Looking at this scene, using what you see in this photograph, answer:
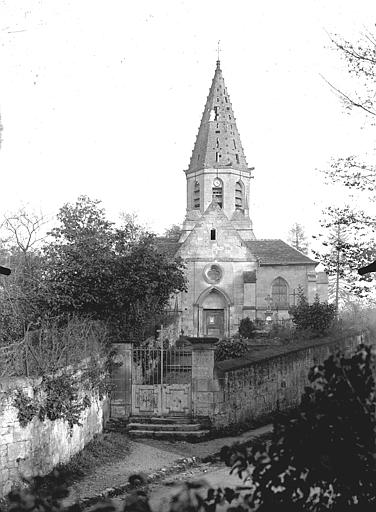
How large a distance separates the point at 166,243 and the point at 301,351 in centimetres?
3113

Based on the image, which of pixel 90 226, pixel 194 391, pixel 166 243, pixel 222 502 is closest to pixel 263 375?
pixel 194 391

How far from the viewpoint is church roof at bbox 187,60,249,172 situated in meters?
57.2

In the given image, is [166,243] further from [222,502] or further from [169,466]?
[222,502]

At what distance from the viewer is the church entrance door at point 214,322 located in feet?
156

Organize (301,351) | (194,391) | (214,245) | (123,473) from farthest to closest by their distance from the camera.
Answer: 1. (214,245)
2. (301,351)
3. (194,391)
4. (123,473)

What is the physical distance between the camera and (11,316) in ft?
67.9

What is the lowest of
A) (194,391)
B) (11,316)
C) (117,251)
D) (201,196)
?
(194,391)

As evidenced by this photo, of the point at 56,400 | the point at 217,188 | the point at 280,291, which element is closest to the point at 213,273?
the point at 280,291

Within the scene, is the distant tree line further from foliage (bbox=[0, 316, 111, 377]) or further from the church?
the church

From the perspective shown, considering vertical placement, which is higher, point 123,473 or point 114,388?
point 114,388

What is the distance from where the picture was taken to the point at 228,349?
24.1 metres

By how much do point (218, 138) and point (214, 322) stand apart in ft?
57.3

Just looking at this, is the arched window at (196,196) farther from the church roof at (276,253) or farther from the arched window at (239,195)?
the church roof at (276,253)

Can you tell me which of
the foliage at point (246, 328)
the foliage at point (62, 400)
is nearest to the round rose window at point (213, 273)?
the foliage at point (246, 328)
